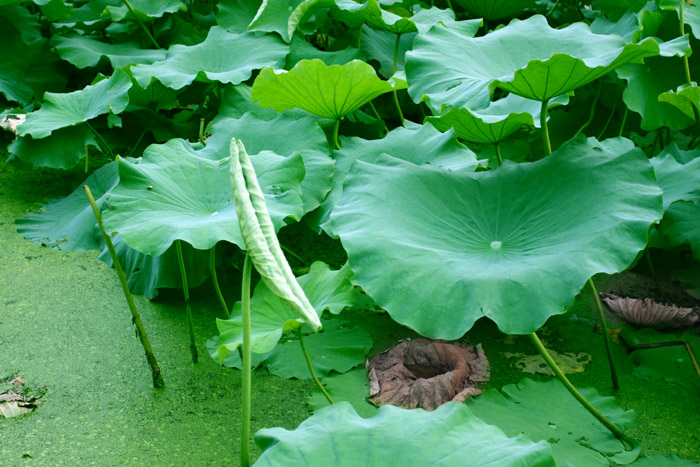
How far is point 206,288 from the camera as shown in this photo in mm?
1978

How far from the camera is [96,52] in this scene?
2850 millimetres

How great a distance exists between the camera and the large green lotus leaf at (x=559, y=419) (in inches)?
51.0

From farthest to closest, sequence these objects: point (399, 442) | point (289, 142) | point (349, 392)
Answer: point (289, 142)
point (349, 392)
point (399, 442)

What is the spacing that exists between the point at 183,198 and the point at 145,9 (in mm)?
1709

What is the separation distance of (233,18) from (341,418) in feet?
7.20

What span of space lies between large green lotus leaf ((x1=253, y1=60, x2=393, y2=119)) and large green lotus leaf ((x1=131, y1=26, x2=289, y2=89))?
386mm

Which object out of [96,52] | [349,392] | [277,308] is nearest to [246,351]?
[277,308]

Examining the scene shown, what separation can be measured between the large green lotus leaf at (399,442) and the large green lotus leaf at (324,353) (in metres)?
0.54

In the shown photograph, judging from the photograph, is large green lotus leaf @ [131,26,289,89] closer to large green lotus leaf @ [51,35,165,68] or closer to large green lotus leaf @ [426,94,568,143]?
large green lotus leaf @ [51,35,165,68]

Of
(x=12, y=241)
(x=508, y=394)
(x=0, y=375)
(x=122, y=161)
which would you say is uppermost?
(x=122, y=161)

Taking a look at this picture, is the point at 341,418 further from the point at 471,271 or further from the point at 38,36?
the point at 38,36

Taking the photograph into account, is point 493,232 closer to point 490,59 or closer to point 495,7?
point 490,59

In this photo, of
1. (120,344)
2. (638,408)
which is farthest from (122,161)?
(638,408)

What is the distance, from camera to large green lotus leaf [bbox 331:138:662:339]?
1.20 m
